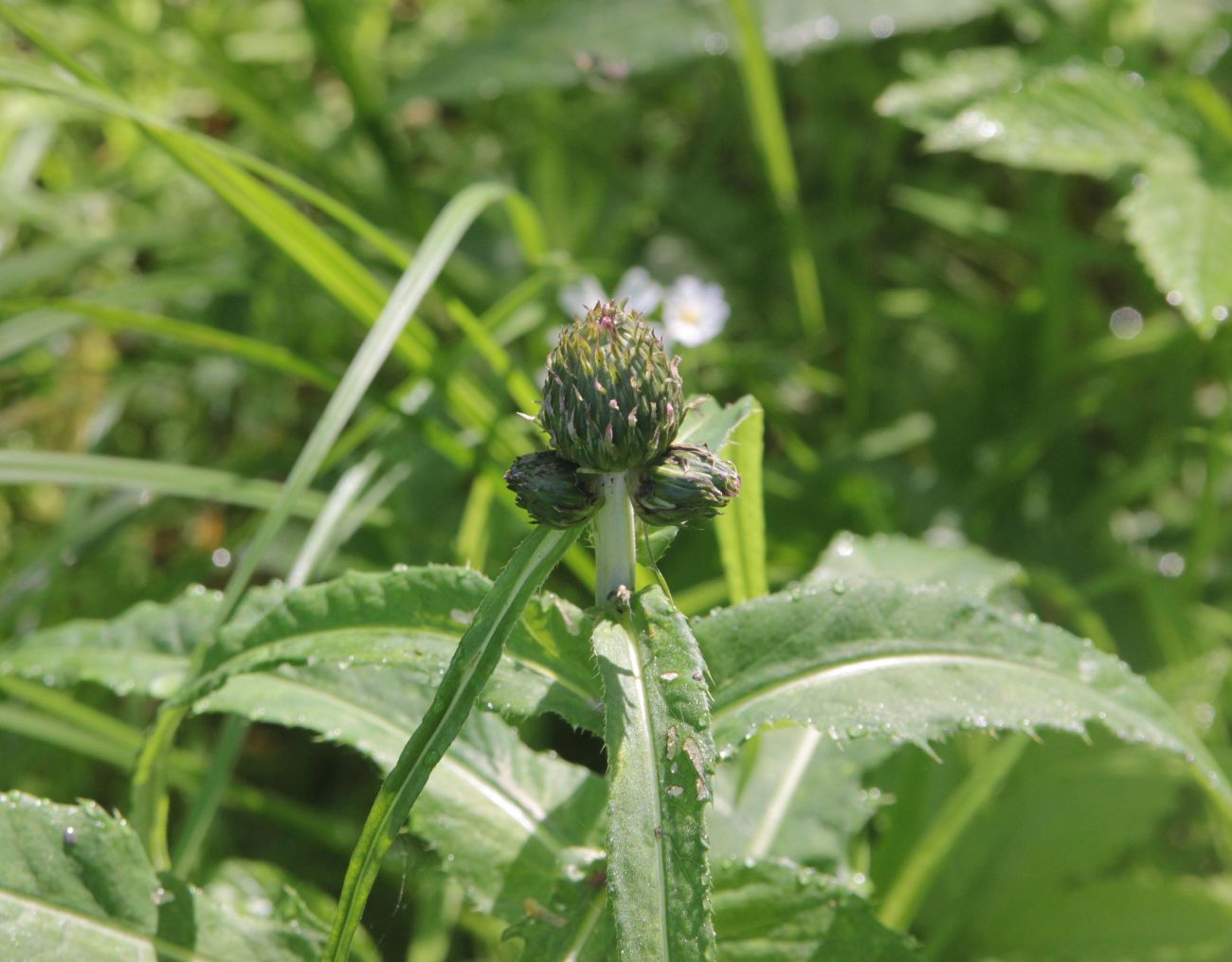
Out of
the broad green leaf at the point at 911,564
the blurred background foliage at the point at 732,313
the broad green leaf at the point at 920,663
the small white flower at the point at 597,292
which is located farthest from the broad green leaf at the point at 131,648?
the small white flower at the point at 597,292

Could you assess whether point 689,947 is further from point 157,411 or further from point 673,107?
point 673,107

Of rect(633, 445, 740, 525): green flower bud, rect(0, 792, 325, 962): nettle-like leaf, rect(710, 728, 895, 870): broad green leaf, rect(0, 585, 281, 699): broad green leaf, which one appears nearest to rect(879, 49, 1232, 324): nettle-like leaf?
rect(710, 728, 895, 870): broad green leaf

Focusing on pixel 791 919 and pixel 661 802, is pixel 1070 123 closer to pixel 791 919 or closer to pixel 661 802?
pixel 791 919

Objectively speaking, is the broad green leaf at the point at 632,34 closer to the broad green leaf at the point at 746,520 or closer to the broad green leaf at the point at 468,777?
the broad green leaf at the point at 746,520

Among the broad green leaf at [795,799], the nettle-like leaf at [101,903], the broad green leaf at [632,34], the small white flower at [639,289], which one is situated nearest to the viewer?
the nettle-like leaf at [101,903]

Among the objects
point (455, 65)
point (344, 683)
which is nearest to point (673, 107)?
point (455, 65)

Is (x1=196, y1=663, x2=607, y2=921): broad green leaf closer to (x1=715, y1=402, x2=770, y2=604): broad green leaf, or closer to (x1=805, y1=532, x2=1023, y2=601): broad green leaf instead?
(x1=715, y1=402, x2=770, y2=604): broad green leaf
